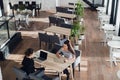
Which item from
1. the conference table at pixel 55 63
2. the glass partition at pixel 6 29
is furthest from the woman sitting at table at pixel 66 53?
the glass partition at pixel 6 29

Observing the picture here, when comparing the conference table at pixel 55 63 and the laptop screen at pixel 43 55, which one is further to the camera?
the laptop screen at pixel 43 55

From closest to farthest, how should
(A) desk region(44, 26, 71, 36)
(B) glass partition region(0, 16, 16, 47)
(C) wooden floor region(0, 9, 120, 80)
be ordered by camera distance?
(C) wooden floor region(0, 9, 120, 80), (B) glass partition region(0, 16, 16, 47), (A) desk region(44, 26, 71, 36)

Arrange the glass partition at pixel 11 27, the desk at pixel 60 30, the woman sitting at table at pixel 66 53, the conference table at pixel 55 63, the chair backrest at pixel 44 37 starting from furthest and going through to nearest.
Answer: the glass partition at pixel 11 27 → the desk at pixel 60 30 → the chair backrest at pixel 44 37 → the woman sitting at table at pixel 66 53 → the conference table at pixel 55 63

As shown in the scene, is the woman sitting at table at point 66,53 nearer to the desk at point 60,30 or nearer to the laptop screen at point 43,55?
the laptop screen at point 43,55

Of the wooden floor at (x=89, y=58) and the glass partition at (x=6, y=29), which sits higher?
the glass partition at (x=6, y=29)

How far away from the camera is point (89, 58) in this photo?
7.83 meters

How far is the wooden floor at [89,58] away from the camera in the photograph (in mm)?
6707

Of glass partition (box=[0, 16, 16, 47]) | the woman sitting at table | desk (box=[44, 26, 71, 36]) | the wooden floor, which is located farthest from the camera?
desk (box=[44, 26, 71, 36])

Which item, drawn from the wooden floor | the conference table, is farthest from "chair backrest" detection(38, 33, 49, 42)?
the conference table

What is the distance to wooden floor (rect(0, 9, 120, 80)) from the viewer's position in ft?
22.0

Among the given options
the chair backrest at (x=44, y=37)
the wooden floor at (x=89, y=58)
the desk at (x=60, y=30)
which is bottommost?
the wooden floor at (x=89, y=58)

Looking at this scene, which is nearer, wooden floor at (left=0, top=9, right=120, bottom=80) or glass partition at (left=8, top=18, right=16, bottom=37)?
wooden floor at (left=0, top=9, right=120, bottom=80)

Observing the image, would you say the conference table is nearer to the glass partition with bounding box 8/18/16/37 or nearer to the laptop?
the laptop

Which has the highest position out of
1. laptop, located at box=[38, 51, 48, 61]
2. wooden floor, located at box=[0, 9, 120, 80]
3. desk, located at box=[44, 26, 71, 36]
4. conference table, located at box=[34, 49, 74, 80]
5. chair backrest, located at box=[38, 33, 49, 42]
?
desk, located at box=[44, 26, 71, 36]
